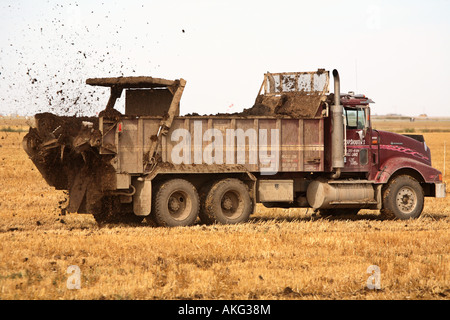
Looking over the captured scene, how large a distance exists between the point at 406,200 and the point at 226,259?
820 centimetres

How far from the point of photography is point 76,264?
11.5 meters

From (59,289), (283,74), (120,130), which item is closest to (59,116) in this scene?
(120,130)

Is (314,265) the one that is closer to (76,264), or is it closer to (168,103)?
(76,264)

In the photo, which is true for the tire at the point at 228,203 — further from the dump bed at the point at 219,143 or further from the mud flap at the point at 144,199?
the mud flap at the point at 144,199

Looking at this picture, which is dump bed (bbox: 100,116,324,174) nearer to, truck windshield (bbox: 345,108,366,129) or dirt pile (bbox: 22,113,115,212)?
dirt pile (bbox: 22,113,115,212)

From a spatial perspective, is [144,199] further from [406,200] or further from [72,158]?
[406,200]

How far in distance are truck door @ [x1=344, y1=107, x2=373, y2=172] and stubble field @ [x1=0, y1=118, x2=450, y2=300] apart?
4.58 ft

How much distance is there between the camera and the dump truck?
1605 centimetres

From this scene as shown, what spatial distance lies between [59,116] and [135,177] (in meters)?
2.07

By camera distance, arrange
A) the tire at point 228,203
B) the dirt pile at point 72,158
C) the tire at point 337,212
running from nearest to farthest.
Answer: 1. the dirt pile at point 72,158
2. the tire at point 228,203
3. the tire at point 337,212

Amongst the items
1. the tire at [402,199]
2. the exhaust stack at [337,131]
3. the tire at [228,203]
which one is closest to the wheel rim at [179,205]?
the tire at [228,203]

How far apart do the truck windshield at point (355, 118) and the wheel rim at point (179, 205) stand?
4514 mm

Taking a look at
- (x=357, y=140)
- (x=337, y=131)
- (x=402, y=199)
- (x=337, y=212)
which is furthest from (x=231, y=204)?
(x=402, y=199)

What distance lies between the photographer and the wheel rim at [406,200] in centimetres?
1891
